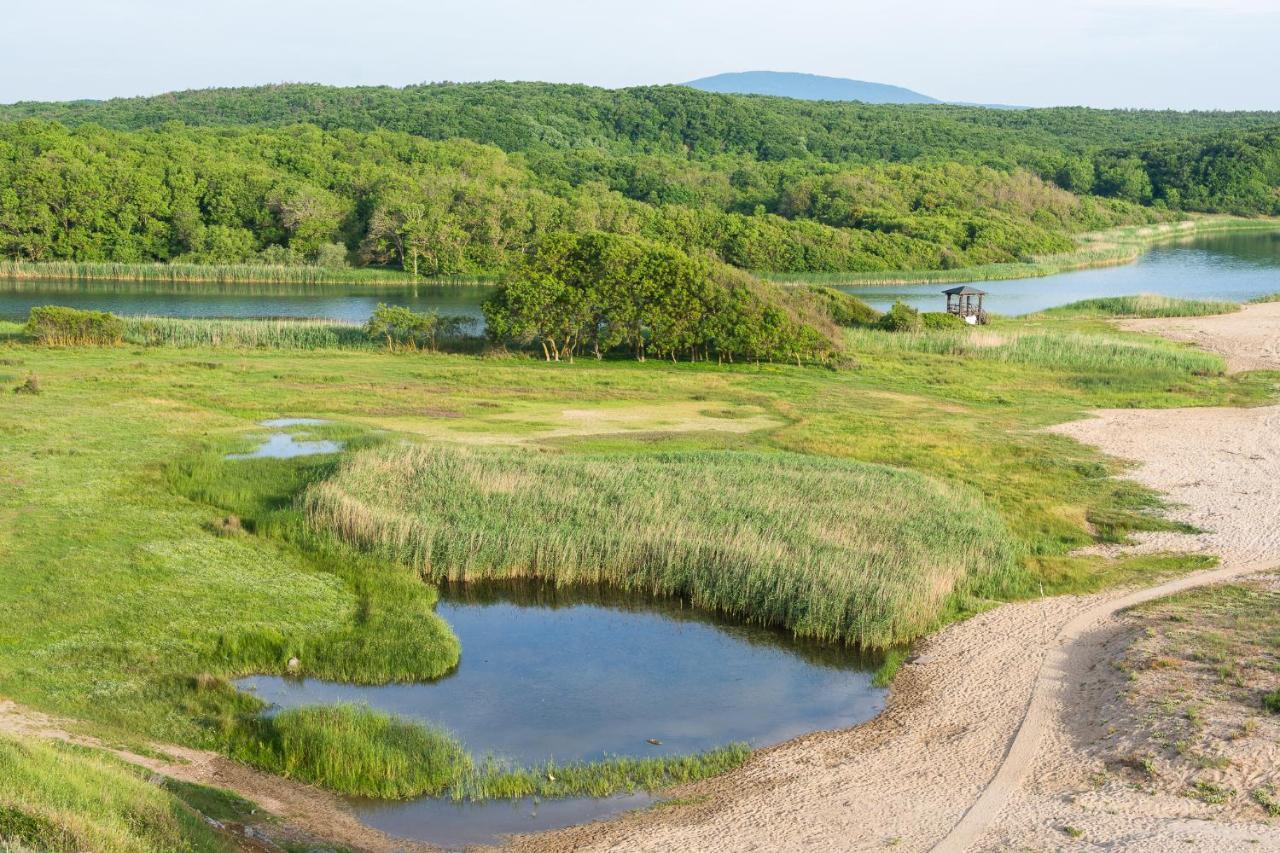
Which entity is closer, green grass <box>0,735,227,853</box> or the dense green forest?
green grass <box>0,735,227,853</box>

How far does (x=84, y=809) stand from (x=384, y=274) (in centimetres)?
8473

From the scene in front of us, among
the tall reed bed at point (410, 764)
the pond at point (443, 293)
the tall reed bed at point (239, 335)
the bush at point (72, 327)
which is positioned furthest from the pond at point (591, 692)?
the pond at point (443, 293)

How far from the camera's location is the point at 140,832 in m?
12.1

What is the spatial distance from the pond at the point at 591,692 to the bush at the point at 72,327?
35065 mm

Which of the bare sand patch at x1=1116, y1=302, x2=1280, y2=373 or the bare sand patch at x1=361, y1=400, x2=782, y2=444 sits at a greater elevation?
the bare sand patch at x1=1116, y1=302, x2=1280, y2=373

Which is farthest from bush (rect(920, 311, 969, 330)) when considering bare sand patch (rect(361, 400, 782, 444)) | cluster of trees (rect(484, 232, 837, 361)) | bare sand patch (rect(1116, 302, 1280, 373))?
bare sand patch (rect(361, 400, 782, 444))

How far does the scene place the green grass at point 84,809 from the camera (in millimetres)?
11195

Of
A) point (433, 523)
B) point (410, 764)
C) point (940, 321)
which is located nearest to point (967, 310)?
point (940, 321)

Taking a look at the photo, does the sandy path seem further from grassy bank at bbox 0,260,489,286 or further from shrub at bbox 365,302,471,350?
grassy bank at bbox 0,260,489,286

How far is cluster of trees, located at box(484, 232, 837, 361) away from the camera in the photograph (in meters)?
51.6

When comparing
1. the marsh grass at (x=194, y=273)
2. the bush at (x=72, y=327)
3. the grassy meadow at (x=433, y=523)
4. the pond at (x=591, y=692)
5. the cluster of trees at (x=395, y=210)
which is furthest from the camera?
the cluster of trees at (x=395, y=210)

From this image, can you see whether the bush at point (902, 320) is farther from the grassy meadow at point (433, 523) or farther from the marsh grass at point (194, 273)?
the marsh grass at point (194, 273)

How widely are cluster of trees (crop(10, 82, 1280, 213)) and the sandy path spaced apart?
118537mm

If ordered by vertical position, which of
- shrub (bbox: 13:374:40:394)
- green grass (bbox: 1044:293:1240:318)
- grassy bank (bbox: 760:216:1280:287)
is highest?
grassy bank (bbox: 760:216:1280:287)
